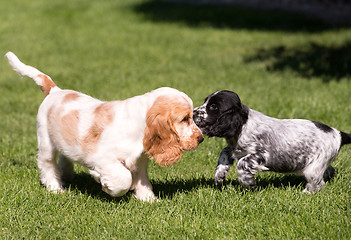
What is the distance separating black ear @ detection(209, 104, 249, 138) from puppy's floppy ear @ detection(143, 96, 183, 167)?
0.50 meters

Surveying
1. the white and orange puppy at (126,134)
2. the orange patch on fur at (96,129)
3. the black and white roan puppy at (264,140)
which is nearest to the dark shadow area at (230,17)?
the black and white roan puppy at (264,140)

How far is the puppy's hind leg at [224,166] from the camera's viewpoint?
5.02 meters

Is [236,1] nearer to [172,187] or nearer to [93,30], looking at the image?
[93,30]

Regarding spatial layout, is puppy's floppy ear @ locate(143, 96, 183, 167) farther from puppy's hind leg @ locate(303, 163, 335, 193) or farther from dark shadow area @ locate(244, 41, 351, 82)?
dark shadow area @ locate(244, 41, 351, 82)

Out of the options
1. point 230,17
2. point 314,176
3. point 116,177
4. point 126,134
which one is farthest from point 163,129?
point 230,17

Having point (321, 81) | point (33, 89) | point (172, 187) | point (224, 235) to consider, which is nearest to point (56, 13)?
point (33, 89)

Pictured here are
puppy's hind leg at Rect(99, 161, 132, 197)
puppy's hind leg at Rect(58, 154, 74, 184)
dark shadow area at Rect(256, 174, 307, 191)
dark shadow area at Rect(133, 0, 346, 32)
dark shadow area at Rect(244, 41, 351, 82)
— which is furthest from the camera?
dark shadow area at Rect(133, 0, 346, 32)

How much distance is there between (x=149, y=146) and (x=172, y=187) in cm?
105

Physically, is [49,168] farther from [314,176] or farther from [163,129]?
[314,176]

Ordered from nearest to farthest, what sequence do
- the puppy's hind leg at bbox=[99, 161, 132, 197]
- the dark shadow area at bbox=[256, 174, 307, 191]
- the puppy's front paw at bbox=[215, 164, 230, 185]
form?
1. the puppy's hind leg at bbox=[99, 161, 132, 197]
2. the puppy's front paw at bbox=[215, 164, 230, 185]
3. the dark shadow area at bbox=[256, 174, 307, 191]

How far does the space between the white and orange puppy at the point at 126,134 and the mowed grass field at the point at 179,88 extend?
0.41m

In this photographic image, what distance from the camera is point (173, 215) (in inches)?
177

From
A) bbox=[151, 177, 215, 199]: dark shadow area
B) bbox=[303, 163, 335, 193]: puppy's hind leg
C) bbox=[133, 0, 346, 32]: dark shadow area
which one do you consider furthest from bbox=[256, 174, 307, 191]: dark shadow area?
bbox=[133, 0, 346, 32]: dark shadow area

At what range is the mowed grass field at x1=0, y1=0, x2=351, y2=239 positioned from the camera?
14.3 feet
